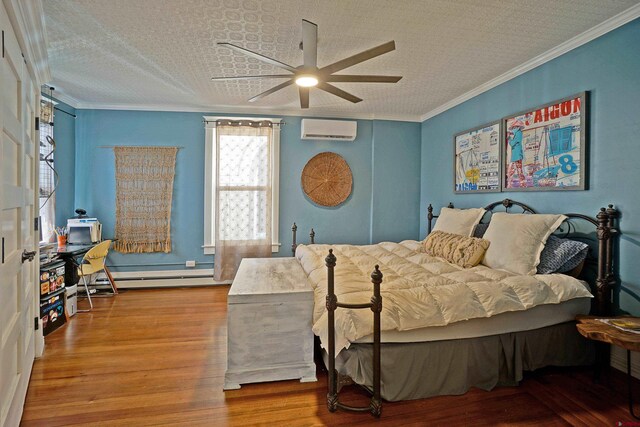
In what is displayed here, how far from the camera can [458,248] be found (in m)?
2.82

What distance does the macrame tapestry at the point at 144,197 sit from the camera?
4.30 meters

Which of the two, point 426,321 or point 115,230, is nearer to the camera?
point 426,321

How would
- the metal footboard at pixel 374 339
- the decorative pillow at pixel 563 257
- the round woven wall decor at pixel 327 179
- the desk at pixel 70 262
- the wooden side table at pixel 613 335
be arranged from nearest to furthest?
the wooden side table at pixel 613 335 < the metal footboard at pixel 374 339 < the decorative pillow at pixel 563 257 < the desk at pixel 70 262 < the round woven wall decor at pixel 327 179

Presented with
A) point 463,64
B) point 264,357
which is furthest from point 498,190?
point 264,357

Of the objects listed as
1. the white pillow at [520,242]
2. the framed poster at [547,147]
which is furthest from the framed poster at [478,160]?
the white pillow at [520,242]

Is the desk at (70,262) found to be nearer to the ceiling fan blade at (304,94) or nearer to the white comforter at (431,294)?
the white comforter at (431,294)

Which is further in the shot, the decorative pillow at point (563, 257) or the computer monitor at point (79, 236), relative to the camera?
the computer monitor at point (79, 236)

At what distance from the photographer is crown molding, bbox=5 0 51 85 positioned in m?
1.69

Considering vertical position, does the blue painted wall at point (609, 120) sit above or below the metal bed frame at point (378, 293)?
above

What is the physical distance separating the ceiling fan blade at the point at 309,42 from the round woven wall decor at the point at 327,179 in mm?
2439

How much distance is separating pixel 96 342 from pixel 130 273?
69.1 inches

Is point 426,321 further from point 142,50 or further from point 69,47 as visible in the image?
point 69,47

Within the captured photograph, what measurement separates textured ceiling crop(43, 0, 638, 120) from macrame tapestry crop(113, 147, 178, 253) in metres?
0.90

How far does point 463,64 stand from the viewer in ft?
9.74
